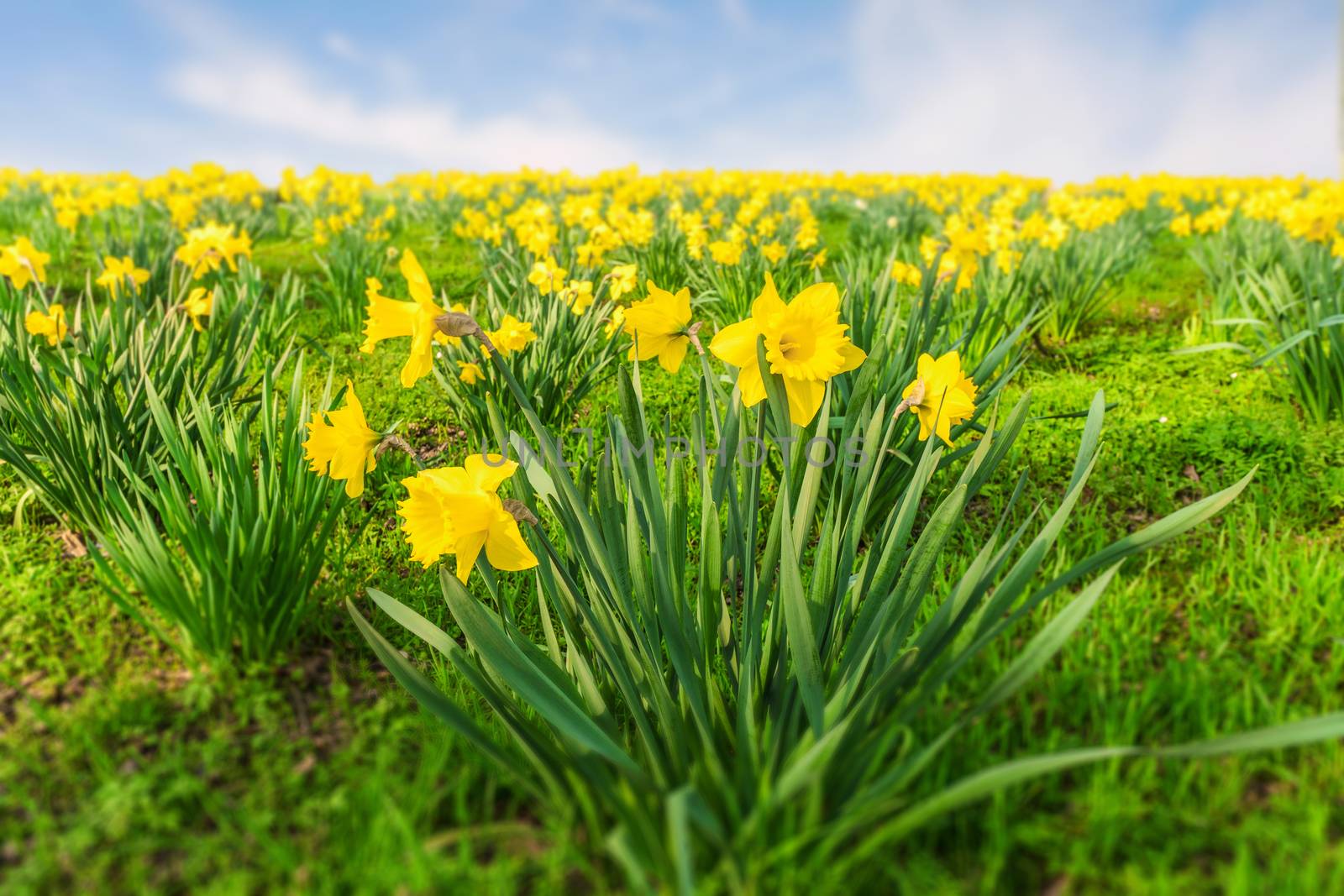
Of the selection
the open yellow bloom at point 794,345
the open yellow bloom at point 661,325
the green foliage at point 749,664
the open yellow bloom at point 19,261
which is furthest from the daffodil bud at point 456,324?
the open yellow bloom at point 19,261

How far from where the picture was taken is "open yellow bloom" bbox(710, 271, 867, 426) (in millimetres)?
1353

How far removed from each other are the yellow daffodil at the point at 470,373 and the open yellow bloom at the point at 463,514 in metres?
1.27

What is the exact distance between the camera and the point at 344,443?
1.58 meters

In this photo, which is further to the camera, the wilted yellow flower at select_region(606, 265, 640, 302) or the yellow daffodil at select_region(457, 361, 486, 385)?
the wilted yellow flower at select_region(606, 265, 640, 302)

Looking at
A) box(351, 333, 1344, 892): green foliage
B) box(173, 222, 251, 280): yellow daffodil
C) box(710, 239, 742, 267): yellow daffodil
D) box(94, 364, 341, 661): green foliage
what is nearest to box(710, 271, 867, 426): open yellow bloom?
box(351, 333, 1344, 892): green foliage

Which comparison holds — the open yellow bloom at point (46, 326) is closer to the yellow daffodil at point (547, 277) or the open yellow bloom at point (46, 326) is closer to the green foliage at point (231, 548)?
the green foliage at point (231, 548)

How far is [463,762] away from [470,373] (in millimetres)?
1634

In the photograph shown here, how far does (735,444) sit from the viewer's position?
62.6 inches

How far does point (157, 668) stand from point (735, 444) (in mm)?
1315

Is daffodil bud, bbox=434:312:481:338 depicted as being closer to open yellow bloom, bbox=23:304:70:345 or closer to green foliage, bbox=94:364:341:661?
green foliage, bbox=94:364:341:661

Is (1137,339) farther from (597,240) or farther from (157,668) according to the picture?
(157,668)

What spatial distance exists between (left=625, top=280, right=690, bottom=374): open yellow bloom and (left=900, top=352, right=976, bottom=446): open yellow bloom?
0.49 meters

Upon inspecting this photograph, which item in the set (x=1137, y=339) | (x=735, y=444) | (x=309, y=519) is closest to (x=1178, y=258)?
(x=1137, y=339)

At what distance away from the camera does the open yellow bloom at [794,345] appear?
135 cm
